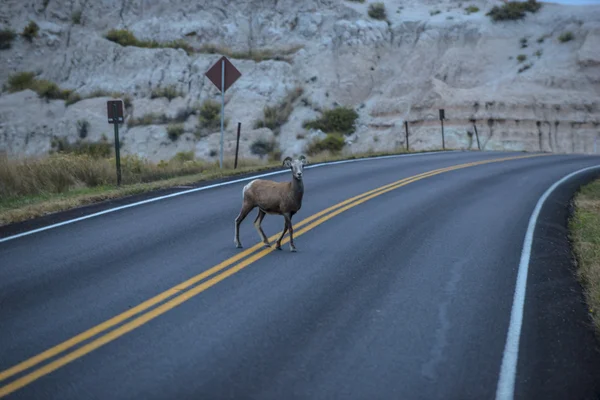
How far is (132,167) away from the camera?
19.0 m

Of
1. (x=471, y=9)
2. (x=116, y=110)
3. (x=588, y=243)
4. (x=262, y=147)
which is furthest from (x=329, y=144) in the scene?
(x=588, y=243)

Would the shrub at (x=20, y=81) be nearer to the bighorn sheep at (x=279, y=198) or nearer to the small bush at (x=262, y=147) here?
the small bush at (x=262, y=147)

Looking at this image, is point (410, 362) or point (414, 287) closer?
point (410, 362)

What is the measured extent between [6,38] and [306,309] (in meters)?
49.7

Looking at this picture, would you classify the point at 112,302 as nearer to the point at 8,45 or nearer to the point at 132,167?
the point at 132,167

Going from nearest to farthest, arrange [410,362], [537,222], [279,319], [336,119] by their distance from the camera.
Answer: [410,362] → [279,319] → [537,222] → [336,119]

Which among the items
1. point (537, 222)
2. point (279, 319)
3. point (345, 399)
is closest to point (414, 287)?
point (279, 319)

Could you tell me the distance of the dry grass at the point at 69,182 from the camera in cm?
1303

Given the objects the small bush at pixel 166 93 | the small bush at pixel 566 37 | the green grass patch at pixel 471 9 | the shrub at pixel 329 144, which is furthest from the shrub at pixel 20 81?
the small bush at pixel 566 37

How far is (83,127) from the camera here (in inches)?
1658

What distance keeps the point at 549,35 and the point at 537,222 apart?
41.0 m

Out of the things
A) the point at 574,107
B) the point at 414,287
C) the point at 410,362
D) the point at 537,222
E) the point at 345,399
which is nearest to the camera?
the point at 345,399

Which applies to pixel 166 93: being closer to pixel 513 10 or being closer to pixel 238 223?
pixel 513 10

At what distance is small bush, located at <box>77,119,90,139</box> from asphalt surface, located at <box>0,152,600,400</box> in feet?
104
